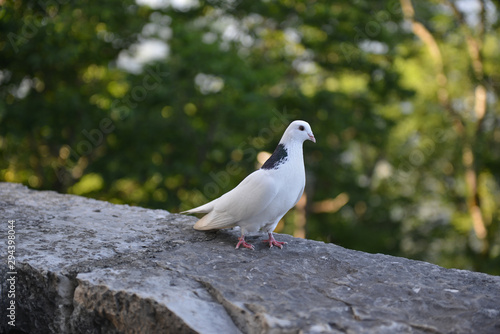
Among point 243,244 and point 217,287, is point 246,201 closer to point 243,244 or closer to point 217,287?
point 243,244

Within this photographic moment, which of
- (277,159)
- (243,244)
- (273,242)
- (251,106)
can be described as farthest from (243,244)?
(251,106)

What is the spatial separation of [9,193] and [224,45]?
6.41m

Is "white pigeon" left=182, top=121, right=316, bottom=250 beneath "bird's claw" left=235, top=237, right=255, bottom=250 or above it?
above

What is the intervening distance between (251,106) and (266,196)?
634 centimetres

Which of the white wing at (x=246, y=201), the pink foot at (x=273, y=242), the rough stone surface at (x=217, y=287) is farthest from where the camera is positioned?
the pink foot at (x=273, y=242)

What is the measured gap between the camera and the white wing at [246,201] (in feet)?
10.1

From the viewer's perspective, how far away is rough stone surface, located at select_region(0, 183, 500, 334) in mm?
2299

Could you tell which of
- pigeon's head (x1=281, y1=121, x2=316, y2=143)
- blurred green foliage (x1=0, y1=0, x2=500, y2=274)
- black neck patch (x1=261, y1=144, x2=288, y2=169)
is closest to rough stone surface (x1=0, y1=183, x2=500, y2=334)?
black neck patch (x1=261, y1=144, x2=288, y2=169)

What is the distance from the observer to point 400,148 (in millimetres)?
17234

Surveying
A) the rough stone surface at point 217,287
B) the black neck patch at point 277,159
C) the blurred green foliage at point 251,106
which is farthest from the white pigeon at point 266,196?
the blurred green foliage at point 251,106

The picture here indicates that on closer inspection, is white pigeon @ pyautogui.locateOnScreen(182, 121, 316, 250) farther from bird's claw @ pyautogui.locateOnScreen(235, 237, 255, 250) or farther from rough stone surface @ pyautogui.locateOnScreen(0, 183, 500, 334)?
rough stone surface @ pyautogui.locateOnScreen(0, 183, 500, 334)

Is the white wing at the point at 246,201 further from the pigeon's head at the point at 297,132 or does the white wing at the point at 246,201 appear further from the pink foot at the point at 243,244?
the pigeon's head at the point at 297,132

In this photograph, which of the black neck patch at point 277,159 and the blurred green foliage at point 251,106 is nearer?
the black neck patch at point 277,159

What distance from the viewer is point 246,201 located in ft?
10.2
